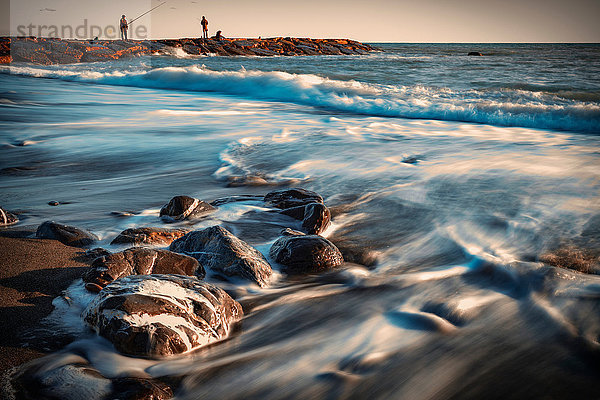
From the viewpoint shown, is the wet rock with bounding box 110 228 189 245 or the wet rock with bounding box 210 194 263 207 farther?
the wet rock with bounding box 210 194 263 207

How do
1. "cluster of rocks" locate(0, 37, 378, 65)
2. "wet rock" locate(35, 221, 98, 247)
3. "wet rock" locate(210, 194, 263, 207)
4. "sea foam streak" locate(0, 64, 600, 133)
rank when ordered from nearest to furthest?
"wet rock" locate(35, 221, 98, 247) → "wet rock" locate(210, 194, 263, 207) → "sea foam streak" locate(0, 64, 600, 133) → "cluster of rocks" locate(0, 37, 378, 65)

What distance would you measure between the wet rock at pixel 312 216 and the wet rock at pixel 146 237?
919mm

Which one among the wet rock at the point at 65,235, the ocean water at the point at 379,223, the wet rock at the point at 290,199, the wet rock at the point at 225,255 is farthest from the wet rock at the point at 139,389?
the wet rock at the point at 290,199

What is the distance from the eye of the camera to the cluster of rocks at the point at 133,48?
3072 cm

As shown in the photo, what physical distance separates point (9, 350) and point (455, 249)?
2.55m

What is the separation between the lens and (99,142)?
643 centimetres

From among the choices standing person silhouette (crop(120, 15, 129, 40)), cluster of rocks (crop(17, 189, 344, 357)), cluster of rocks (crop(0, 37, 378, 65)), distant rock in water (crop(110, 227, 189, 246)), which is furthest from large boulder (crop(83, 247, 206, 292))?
standing person silhouette (crop(120, 15, 129, 40))

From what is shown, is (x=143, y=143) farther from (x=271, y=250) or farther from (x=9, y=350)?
(x=9, y=350)

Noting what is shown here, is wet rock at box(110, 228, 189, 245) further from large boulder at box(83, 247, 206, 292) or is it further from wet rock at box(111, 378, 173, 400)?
wet rock at box(111, 378, 173, 400)

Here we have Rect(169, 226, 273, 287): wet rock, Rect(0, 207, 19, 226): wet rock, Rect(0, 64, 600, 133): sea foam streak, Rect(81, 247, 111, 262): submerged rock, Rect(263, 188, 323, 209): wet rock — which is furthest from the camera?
Rect(0, 64, 600, 133): sea foam streak

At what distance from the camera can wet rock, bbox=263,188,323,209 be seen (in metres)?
3.55

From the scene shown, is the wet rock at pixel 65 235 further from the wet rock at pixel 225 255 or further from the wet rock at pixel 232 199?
the wet rock at pixel 232 199

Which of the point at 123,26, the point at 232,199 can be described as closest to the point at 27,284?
the point at 232,199

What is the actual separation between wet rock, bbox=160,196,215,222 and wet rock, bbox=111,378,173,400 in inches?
71.0
